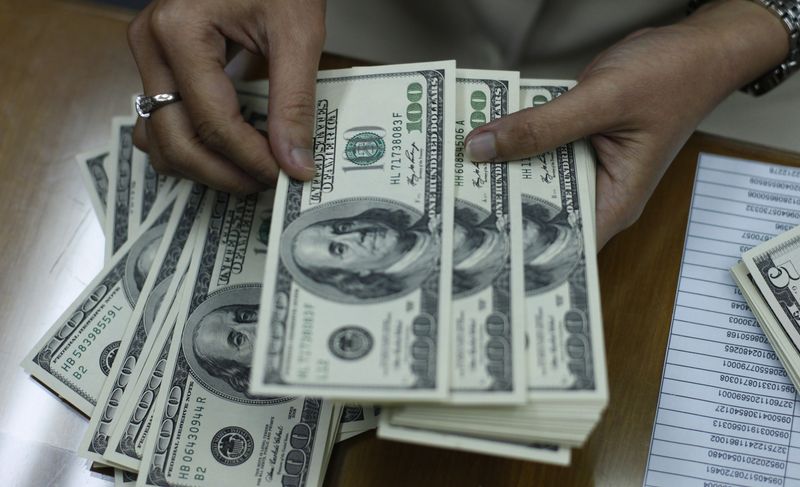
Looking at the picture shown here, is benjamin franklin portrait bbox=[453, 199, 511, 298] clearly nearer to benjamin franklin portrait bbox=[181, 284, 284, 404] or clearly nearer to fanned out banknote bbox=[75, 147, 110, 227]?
benjamin franklin portrait bbox=[181, 284, 284, 404]

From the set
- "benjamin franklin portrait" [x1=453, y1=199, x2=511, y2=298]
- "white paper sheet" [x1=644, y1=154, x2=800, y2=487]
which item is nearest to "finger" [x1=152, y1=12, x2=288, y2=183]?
"benjamin franklin portrait" [x1=453, y1=199, x2=511, y2=298]

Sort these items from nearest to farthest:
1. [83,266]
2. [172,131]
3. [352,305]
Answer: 1. [352,305]
2. [172,131]
3. [83,266]

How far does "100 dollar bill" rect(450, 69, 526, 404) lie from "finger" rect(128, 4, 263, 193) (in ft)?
0.87

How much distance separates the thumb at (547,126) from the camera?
28.2 inches

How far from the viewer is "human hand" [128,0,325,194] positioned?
715 millimetres

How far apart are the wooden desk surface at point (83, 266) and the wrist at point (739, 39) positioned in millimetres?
117

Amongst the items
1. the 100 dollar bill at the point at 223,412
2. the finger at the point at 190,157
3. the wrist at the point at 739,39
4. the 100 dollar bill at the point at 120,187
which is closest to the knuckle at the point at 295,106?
the finger at the point at 190,157

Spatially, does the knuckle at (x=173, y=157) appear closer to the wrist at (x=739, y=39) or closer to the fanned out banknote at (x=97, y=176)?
the fanned out banknote at (x=97, y=176)

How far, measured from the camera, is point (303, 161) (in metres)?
0.71

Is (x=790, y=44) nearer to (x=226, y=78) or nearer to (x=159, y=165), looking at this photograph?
(x=226, y=78)

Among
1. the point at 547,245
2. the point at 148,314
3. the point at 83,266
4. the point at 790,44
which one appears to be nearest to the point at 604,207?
the point at 547,245

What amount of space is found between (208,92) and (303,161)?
0.42ft

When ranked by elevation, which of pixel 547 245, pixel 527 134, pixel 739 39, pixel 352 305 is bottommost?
pixel 352 305

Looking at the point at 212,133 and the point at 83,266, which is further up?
the point at 212,133
